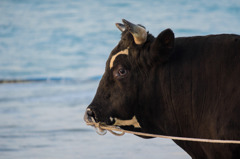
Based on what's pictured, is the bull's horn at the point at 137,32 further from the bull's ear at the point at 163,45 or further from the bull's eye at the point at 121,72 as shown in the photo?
the bull's eye at the point at 121,72

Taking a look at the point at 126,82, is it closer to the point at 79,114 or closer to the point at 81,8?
the point at 79,114

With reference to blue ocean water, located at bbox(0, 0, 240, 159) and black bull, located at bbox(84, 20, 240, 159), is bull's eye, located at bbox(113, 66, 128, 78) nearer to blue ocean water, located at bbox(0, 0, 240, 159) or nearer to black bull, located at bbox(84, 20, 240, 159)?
black bull, located at bbox(84, 20, 240, 159)

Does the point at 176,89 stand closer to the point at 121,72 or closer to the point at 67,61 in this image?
the point at 121,72

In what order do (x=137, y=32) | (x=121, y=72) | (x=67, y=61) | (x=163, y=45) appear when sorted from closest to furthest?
1. (x=163, y=45)
2. (x=137, y=32)
3. (x=121, y=72)
4. (x=67, y=61)

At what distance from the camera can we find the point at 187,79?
4.16 m

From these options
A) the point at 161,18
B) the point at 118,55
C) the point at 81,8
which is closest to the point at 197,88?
the point at 118,55

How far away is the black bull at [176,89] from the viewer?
3848 mm

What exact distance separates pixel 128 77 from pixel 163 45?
1.44ft

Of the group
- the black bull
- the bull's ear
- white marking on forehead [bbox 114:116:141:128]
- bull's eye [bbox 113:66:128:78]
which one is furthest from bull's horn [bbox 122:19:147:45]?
white marking on forehead [bbox 114:116:141:128]

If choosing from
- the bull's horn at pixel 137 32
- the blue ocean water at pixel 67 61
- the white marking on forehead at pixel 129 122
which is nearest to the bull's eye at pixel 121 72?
the bull's horn at pixel 137 32

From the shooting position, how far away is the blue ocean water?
27.0 feet

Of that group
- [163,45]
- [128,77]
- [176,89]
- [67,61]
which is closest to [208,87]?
[176,89]

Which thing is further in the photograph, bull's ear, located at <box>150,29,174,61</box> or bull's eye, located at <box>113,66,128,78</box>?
bull's eye, located at <box>113,66,128,78</box>

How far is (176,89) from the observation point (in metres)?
4.21
